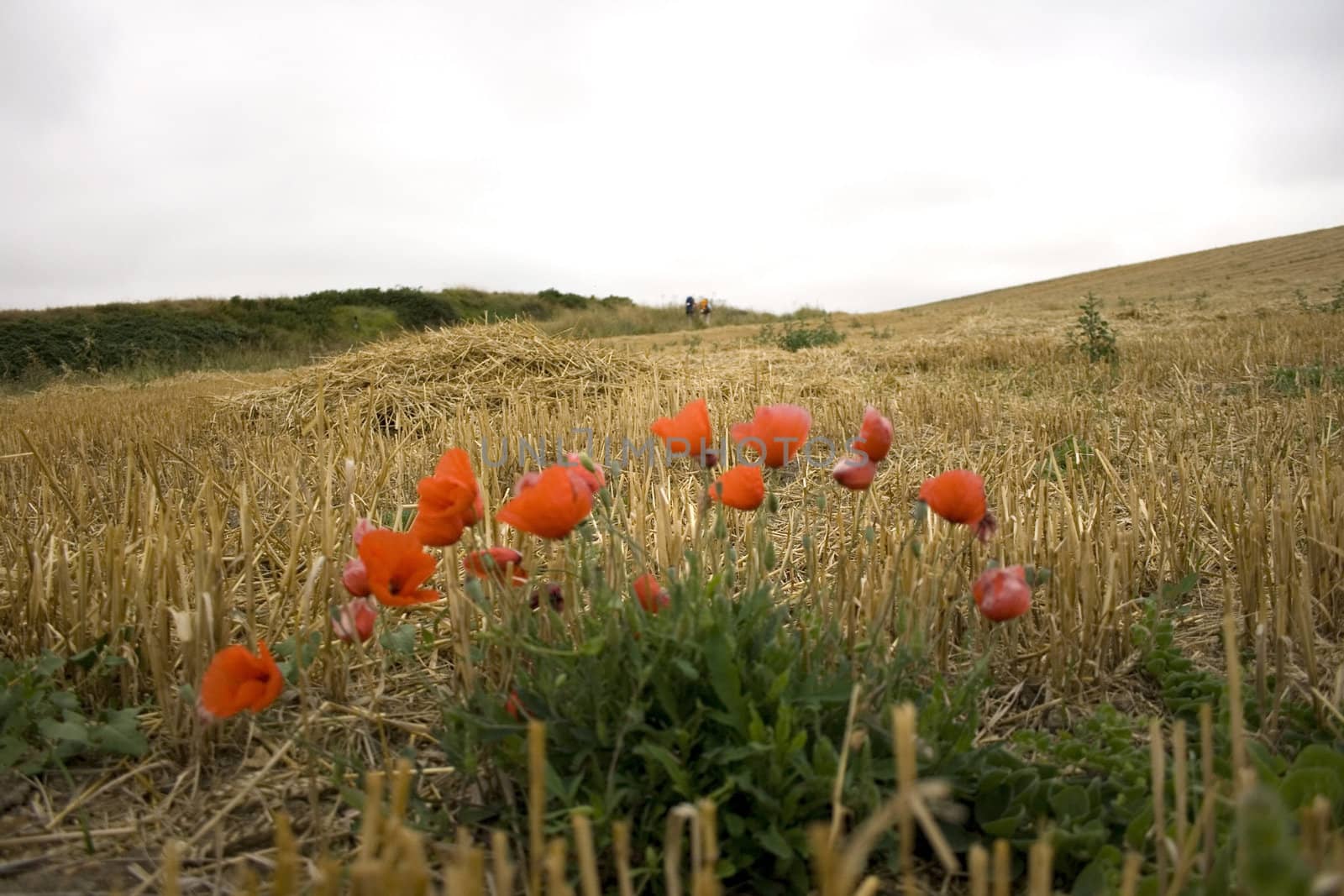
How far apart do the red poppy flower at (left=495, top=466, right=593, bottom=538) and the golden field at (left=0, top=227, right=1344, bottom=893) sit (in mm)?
92

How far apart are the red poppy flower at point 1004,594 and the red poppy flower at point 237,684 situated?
3.58ft

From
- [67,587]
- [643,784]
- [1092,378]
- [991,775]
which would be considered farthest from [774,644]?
[1092,378]

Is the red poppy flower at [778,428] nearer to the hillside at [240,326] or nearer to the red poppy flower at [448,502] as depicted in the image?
the red poppy flower at [448,502]

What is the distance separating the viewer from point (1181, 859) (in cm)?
95

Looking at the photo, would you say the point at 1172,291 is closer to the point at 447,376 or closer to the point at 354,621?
the point at 447,376

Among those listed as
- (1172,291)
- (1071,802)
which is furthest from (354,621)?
(1172,291)

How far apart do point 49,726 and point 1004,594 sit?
1.61 m

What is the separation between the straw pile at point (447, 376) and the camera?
5648 mm

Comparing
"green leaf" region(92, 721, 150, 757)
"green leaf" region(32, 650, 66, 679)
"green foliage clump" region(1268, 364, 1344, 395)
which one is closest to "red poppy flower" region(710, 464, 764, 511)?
"green leaf" region(92, 721, 150, 757)

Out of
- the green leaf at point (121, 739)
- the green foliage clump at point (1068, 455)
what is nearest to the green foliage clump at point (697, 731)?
the green leaf at point (121, 739)

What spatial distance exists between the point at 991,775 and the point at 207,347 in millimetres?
23791

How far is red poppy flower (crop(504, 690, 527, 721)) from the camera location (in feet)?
4.14

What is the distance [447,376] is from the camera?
19.8 feet

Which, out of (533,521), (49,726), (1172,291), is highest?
(1172,291)
